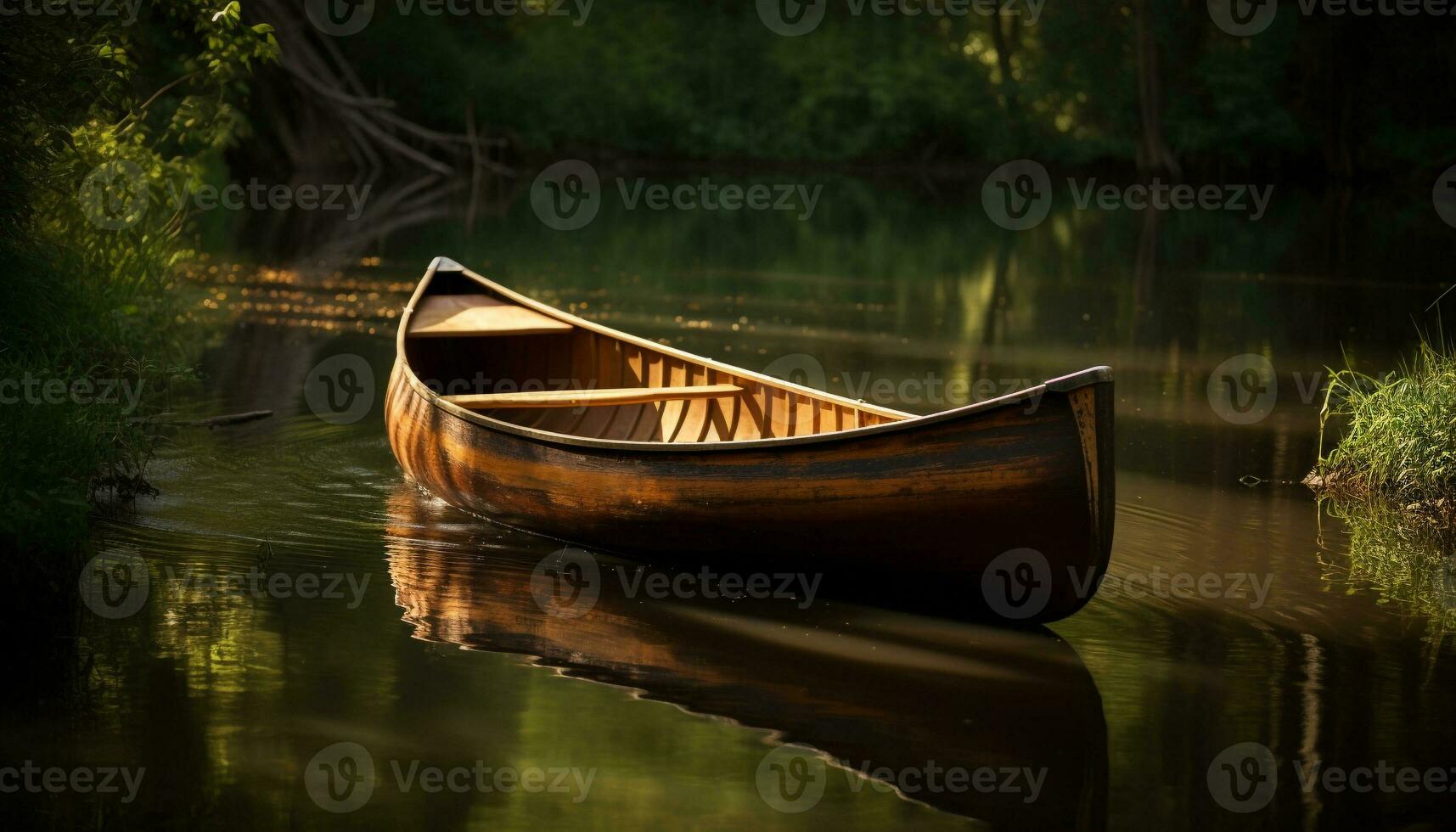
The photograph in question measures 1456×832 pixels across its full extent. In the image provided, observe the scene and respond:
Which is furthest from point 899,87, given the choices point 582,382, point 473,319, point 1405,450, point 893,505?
point 893,505

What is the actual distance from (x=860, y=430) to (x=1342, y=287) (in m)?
14.2

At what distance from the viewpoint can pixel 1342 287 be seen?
738 inches

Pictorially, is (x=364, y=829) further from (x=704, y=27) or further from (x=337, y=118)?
(x=704, y=27)

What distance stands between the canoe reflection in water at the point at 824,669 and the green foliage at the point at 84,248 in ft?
4.70

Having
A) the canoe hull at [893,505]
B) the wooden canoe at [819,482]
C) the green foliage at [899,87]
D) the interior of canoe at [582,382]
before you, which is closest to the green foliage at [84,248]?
the wooden canoe at [819,482]

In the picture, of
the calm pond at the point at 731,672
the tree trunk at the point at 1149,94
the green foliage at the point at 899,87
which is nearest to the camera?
the calm pond at the point at 731,672

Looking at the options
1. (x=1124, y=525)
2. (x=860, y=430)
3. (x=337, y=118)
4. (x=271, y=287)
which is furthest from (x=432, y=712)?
(x=337, y=118)

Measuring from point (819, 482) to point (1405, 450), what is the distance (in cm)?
395

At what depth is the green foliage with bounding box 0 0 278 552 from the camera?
22.0ft

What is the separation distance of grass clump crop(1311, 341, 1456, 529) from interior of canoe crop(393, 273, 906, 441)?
3.02 metres

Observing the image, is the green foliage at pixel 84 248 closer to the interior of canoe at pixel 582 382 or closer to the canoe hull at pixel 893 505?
the interior of canoe at pixel 582 382

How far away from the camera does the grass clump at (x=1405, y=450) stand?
8484 millimetres

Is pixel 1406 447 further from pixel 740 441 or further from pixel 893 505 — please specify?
pixel 740 441

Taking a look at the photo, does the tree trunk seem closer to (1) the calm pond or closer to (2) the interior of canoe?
(1) the calm pond
